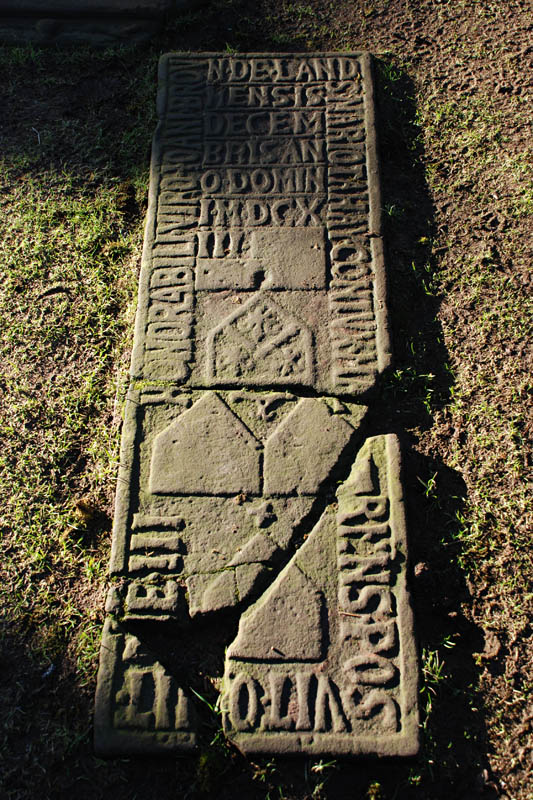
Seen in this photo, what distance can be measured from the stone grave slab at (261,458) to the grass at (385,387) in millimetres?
130

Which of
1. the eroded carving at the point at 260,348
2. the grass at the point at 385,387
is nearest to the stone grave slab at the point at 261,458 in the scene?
the eroded carving at the point at 260,348

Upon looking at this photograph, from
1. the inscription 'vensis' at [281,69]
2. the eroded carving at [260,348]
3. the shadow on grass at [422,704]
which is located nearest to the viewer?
the shadow on grass at [422,704]

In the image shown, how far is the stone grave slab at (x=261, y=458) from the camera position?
229 cm

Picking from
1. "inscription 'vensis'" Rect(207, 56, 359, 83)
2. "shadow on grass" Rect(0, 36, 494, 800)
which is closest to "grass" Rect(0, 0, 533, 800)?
"shadow on grass" Rect(0, 36, 494, 800)

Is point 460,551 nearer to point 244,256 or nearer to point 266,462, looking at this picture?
point 266,462

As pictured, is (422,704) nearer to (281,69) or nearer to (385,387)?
(385,387)

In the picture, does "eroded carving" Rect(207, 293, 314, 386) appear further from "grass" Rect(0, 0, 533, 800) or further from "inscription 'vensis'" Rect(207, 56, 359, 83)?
"inscription 'vensis'" Rect(207, 56, 359, 83)

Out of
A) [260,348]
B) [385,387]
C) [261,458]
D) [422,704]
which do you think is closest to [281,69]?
[260,348]

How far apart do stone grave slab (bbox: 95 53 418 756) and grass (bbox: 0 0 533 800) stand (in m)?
0.13

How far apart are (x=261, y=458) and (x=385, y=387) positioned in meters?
0.59

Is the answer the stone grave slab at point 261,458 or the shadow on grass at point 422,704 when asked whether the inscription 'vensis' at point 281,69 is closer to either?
the stone grave slab at point 261,458

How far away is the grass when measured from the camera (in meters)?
2.30

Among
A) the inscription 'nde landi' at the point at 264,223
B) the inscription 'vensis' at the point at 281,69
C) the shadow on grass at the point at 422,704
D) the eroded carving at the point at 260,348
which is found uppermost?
the inscription 'vensis' at the point at 281,69

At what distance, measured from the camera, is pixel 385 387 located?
289 centimetres
